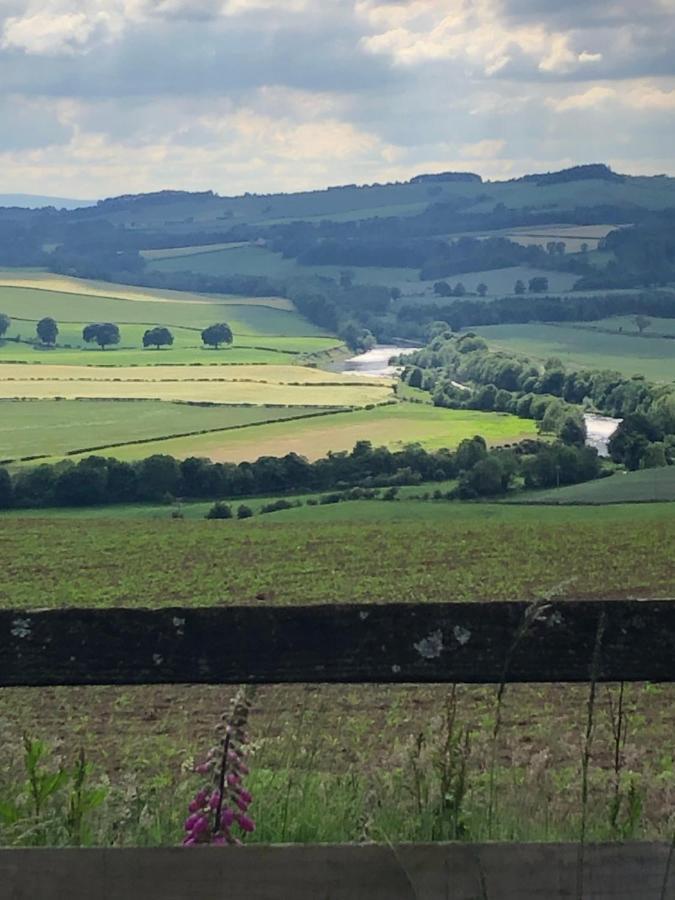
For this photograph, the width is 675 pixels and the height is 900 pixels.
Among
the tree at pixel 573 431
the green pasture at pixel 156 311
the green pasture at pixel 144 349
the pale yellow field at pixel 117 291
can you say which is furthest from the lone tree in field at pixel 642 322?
the tree at pixel 573 431

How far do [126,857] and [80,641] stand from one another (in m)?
1.05

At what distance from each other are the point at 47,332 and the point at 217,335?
13049 mm

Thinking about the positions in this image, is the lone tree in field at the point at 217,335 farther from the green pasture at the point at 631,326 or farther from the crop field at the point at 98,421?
the crop field at the point at 98,421

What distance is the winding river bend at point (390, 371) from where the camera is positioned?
2313 inches

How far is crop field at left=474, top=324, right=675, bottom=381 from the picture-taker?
286ft

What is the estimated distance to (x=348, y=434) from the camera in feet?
199

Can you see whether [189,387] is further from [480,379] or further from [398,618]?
[398,618]

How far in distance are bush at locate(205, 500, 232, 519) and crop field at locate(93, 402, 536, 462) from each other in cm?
616

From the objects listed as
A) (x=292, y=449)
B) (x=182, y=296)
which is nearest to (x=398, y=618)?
(x=292, y=449)

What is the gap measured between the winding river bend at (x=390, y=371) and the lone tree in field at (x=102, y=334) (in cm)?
1835

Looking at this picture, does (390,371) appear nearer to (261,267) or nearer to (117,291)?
(117,291)

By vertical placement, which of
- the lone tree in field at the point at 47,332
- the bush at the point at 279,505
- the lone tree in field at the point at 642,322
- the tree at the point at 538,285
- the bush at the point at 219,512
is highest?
the tree at the point at 538,285

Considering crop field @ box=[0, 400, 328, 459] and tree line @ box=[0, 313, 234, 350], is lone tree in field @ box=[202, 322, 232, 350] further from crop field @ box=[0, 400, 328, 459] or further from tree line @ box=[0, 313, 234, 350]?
crop field @ box=[0, 400, 328, 459]

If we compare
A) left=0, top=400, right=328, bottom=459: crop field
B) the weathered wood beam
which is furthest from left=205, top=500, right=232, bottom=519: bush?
the weathered wood beam
